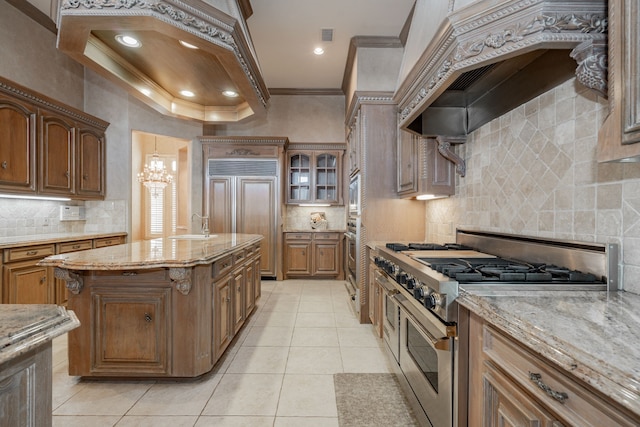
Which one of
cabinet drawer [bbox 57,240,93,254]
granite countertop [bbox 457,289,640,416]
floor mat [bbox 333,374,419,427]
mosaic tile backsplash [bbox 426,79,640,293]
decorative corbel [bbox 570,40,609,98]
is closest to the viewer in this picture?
granite countertop [bbox 457,289,640,416]

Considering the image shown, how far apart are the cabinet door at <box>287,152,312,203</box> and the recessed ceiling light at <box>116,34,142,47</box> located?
11.2ft

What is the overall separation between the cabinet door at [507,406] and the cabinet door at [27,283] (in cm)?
392

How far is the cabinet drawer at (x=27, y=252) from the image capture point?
2.94 m

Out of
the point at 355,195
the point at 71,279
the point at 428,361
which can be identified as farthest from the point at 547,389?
the point at 355,195

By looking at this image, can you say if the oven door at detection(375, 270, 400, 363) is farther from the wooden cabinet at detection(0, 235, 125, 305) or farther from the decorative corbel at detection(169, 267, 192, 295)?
the wooden cabinet at detection(0, 235, 125, 305)

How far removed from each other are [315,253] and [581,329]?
4796 mm

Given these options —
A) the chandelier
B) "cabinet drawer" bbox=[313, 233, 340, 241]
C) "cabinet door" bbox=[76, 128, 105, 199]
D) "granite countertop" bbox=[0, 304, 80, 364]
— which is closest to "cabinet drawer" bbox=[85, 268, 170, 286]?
"granite countertop" bbox=[0, 304, 80, 364]

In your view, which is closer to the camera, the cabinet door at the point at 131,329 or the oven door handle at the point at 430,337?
the oven door handle at the point at 430,337

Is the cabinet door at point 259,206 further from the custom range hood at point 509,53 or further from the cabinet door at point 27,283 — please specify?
the custom range hood at point 509,53

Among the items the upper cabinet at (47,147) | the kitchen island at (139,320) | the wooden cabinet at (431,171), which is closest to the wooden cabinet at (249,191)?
the upper cabinet at (47,147)

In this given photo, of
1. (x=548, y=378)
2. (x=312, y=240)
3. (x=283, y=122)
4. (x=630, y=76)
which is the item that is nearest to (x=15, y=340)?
(x=548, y=378)

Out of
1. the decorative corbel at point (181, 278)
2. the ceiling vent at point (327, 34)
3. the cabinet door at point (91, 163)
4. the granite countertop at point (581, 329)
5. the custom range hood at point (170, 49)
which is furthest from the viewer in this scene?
the cabinet door at point (91, 163)

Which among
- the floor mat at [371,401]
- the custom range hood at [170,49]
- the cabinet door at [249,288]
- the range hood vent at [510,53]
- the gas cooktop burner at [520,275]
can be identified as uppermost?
the custom range hood at [170,49]

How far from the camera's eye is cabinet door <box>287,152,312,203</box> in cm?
576
